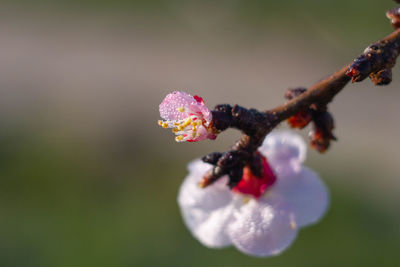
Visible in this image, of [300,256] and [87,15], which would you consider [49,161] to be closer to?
[300,256]

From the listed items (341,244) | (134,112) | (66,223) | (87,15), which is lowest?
(341,244)

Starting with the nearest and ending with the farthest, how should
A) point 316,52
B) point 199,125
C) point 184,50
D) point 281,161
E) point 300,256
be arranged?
point 199,125 → point 281,161 → point 300,256 → point 316,52 → point 184,50

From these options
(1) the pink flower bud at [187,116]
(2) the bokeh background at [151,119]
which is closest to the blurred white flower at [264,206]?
(1) the pink flower bud at [187,116]

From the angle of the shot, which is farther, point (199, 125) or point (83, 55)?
point (83, 55)

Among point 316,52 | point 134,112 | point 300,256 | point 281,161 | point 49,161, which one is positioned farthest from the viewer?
point 316,52

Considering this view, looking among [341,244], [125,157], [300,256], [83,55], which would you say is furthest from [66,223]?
[83,55]

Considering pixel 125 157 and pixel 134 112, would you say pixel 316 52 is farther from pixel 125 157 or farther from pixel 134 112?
pixel 125 157

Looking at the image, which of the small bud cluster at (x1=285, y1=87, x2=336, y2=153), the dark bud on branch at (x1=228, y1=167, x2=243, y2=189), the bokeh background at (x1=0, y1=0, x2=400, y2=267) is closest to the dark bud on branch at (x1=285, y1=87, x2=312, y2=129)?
the small bud cluster at (x1=285, y1=87, x2=336, y2=153)

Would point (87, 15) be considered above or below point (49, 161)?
above
